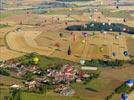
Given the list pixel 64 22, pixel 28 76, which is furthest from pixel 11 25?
pixel 28 76

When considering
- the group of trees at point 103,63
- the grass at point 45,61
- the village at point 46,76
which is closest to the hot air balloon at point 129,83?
the village at point 46,76

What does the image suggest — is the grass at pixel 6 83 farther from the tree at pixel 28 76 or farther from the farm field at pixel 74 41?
the tree at pixel 28 76

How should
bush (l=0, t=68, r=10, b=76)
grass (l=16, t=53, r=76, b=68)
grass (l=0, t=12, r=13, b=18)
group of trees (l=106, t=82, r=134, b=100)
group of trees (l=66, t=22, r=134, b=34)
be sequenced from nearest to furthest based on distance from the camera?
1. group of trees (l=106, t=82, r=134, b=100)
2. bush (l=0, t=68, r=10, b=76)
3. grass (l=16, t=53, r=76, b=68)
4. group of trees (l=66, t=22, r=134, b=34)
5. grass (l=0, t=12, r=13, b=18)

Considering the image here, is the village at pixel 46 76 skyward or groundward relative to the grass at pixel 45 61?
groundward

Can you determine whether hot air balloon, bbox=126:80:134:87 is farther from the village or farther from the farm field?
the village

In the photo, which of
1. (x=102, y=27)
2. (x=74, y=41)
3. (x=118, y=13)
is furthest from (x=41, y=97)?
(x=118, y=13)

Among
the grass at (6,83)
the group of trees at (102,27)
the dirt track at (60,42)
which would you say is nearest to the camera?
the grass at (6,83)

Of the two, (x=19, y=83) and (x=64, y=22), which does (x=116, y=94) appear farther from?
(x=64, y=22)

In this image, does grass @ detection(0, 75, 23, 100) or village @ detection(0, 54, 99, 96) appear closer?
grass @ detection(0, 75, 23, 100)

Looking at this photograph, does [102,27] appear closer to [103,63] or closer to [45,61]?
[103,63]

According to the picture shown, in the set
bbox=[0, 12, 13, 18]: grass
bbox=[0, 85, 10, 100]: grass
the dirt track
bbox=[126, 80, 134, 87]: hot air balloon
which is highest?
bbox=[0, 12, 13, 18]: grass

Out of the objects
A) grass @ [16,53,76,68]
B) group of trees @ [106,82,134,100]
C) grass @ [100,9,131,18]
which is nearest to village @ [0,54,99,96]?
grass @ [16,53,76,68]
